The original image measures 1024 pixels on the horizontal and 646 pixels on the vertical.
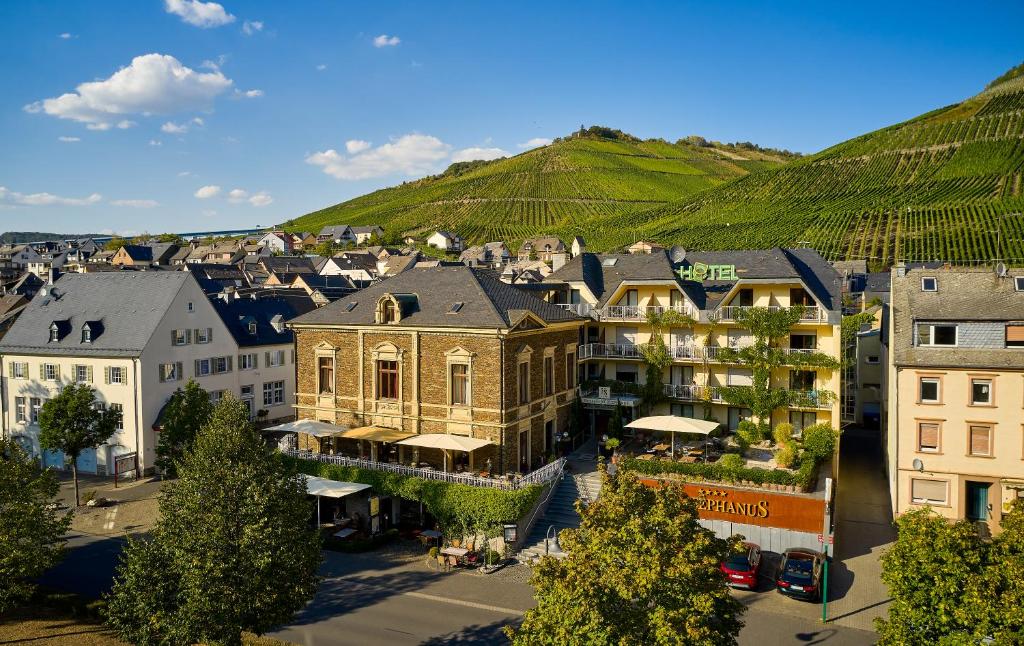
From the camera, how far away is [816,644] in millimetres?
22641

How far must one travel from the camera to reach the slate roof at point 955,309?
101 ft

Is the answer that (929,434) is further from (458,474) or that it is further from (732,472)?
(458,474)

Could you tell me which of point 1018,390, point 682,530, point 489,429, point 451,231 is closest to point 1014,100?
point 451,231

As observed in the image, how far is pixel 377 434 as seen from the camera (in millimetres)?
35594

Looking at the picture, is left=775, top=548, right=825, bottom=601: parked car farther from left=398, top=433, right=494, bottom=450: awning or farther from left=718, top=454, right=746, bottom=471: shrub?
left=398, top=433, right=494, bottom=450: awning

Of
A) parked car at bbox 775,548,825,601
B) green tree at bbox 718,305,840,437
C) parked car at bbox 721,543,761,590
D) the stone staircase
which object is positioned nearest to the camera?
parked car at bbox 775,548,825,601

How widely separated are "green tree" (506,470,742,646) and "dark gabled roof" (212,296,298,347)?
40.6 m

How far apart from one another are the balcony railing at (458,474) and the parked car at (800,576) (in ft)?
34.9

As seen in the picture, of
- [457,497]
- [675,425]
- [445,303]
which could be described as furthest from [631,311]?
[457,497]

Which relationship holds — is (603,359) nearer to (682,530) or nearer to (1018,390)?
(1018,390)

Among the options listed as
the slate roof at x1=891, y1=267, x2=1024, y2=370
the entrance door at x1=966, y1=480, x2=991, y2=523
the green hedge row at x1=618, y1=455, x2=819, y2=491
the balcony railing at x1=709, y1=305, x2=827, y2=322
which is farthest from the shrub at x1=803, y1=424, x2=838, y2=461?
the balcony railing at x1=709, y1=305, x2=827, y2=322

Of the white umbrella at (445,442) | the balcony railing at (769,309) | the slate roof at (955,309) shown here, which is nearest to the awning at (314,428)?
the white umbrella at (445,442)

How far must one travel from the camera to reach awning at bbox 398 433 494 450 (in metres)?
32.5

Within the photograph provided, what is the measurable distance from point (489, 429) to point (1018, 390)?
23057 mm
